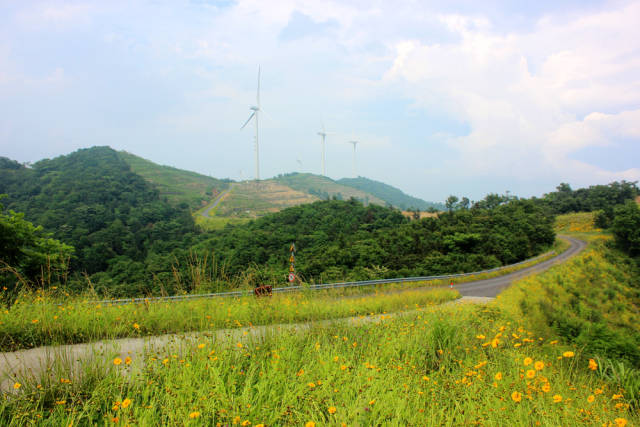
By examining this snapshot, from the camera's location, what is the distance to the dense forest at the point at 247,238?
16.4m

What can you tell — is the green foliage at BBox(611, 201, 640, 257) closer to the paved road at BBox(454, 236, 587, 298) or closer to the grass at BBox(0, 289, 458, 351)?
the paved road at BBox(454, 236, 587, 298)

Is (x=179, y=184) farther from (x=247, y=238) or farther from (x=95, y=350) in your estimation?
(x=95, y=350)

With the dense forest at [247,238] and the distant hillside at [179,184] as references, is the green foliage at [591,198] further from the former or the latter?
the distant hillside at [179,184]

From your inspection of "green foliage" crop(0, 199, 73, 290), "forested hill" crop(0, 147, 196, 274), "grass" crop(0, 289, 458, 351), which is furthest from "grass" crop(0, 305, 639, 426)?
"forested hill" crop(0, 147, 196, 274)

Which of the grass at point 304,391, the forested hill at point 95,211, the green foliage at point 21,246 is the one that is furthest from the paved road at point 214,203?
the grass at point 304,391

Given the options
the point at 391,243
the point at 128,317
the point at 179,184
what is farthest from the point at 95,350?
the point at 179,184

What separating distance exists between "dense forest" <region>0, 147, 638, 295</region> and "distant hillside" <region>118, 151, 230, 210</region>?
30.9 meters

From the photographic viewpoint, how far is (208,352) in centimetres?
394

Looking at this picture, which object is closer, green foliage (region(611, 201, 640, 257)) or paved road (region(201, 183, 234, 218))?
green foliage (region(611, 201, 640, 257))

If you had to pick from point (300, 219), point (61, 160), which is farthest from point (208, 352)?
point (61, 160)

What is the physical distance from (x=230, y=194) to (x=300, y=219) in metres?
109

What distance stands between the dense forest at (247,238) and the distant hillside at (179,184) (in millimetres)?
30928

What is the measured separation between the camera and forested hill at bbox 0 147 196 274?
5585 centimetres

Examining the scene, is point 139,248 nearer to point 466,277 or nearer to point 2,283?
point 2,283
